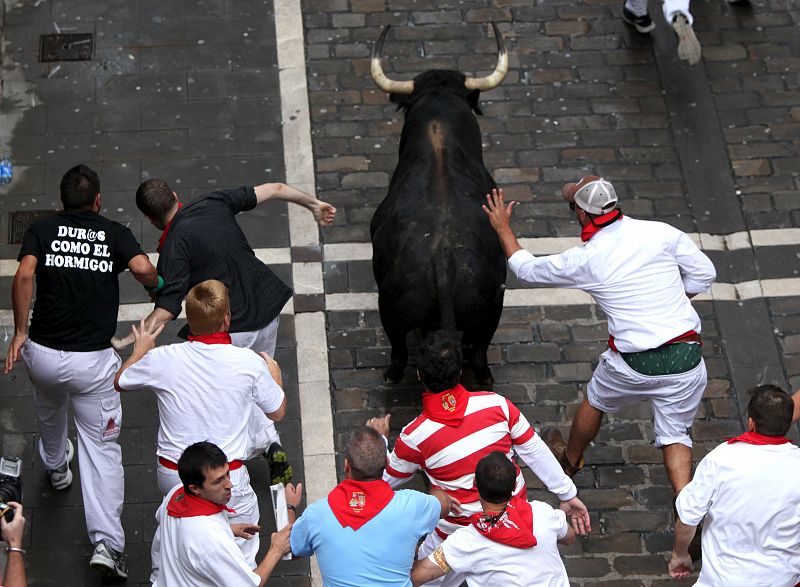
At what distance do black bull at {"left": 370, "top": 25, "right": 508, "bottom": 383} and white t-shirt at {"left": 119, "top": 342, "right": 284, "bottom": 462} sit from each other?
178 centimetres

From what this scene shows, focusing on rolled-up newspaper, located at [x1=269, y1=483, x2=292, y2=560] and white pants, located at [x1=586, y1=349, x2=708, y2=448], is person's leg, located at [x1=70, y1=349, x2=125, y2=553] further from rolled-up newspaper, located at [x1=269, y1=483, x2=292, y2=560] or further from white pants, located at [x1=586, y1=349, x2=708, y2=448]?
white pants, located at [x1=586, y1=349, x2=708, y2=448]

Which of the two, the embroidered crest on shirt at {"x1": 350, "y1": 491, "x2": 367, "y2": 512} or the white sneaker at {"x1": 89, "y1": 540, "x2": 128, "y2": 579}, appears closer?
the embroidered crest on shirt at {"x1": 350, "y1": 491, "x2": 367, "y2": 512}

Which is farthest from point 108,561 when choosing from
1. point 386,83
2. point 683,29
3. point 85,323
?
point 683,29

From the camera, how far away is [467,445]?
20.2 ft

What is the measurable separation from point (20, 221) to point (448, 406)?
5.07m

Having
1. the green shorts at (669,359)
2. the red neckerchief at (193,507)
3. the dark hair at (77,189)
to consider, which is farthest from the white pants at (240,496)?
the green shorts at (669,359)

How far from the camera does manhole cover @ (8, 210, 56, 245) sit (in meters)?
9.75

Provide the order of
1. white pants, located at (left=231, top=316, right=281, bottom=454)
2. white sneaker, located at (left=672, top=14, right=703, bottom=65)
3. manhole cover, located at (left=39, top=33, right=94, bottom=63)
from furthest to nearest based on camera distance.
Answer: manhole cover, located at (left=39, top=33, right=94, bottom=63) → white sneaker, located at (left=672, top=14, right=703, bottom=65) → white pants, located at (left=231, top=316, right=281, bottom=454)

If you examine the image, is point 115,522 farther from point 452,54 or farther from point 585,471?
point 452,54

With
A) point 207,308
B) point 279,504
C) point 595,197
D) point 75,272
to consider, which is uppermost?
point 595,197

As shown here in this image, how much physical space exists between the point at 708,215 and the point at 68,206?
5.43 meters

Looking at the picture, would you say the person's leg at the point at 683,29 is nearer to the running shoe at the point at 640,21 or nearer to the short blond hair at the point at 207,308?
the running shoe at the point at 640,21

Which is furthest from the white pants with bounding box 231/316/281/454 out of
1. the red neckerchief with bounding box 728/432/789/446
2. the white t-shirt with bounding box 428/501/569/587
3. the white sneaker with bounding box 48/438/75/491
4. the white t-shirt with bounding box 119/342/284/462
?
the red neckerchief with bounding box 728/432/789/446

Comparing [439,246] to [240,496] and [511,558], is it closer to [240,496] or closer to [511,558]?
[240,496]
